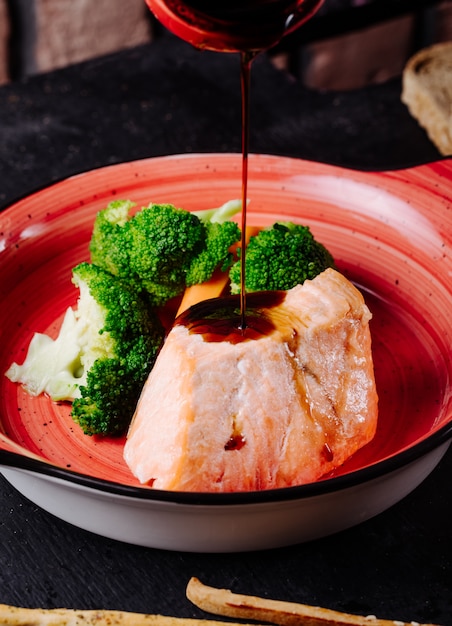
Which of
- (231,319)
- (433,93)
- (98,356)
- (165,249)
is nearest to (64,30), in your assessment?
(433,93)

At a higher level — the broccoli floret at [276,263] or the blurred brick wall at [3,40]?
the blurred brick wall at [3,40]

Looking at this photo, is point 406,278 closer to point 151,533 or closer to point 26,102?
point 151,533

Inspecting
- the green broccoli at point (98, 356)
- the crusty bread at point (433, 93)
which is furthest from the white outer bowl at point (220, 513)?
the crusty bread at point (433, 93)

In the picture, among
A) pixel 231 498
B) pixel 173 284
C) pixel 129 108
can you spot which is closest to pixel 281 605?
pixel 231 498

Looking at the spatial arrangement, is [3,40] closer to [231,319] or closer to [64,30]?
[64,30]

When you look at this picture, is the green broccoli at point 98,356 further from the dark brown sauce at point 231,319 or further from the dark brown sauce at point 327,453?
the dark brown sauce at point 327,453

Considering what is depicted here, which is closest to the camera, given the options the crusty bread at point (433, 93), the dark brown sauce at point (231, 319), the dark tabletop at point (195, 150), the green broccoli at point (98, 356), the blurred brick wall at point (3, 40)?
the dark tabletop at point (195, 150)

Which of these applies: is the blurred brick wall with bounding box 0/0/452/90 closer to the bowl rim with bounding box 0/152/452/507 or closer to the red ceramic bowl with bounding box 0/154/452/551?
the red ceramic bowl with bounding box 0/154/452/551
